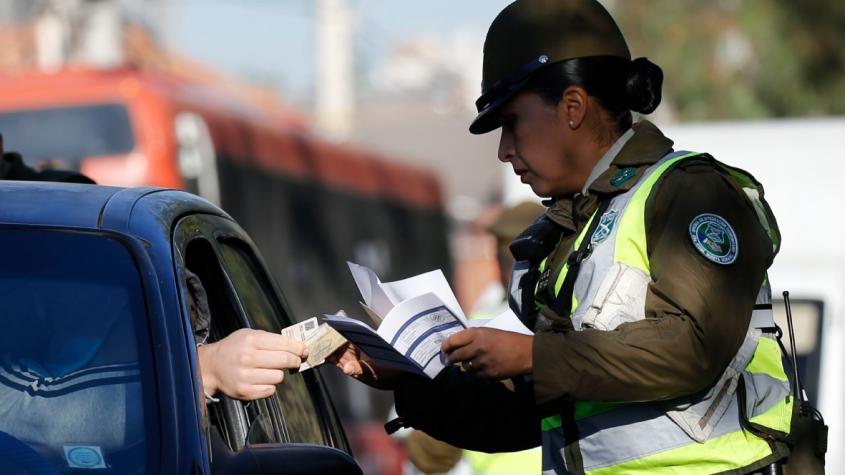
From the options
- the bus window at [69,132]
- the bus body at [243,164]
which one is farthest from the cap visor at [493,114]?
the bus window at [69,132]

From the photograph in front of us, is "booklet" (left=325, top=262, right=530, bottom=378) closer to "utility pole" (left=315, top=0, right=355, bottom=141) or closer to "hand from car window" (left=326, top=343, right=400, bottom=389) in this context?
"hand from car window" (left=326, top=343, right=400, bottom=389)

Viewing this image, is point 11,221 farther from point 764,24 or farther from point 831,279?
point 764,24

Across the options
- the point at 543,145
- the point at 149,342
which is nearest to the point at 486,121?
the point at 543,145

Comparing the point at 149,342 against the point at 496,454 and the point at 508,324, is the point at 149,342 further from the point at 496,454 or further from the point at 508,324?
the point at 496,454

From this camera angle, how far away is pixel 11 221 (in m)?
3.44

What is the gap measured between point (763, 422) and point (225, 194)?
11589 millimetres

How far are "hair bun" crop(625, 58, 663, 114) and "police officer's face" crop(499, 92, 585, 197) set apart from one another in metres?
0.15

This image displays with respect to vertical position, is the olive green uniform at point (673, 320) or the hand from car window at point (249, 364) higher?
the olive green uniform at point (673, 320)

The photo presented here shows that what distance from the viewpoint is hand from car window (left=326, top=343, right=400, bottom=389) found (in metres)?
3.81

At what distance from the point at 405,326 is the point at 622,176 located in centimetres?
55

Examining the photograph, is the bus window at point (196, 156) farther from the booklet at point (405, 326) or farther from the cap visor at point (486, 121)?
the booklet at point (405, 326)

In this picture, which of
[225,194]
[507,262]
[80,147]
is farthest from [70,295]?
[225,194]

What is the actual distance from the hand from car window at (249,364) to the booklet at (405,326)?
0.39ft

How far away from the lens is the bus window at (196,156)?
1385 cm
